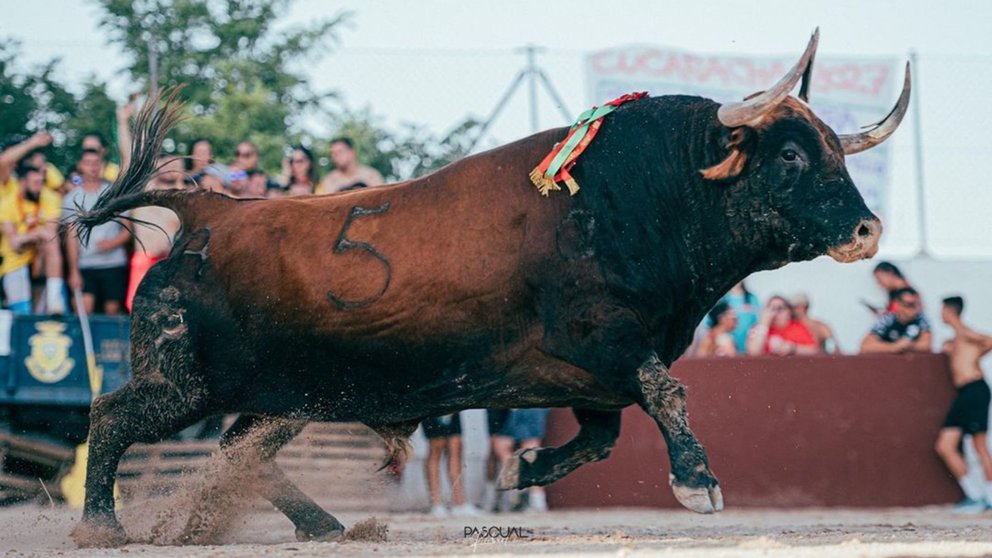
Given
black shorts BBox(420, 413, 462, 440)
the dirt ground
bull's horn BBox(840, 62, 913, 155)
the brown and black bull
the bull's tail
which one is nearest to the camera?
the dirt ground

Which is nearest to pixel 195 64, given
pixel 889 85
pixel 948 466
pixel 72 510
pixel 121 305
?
pixel 121 305

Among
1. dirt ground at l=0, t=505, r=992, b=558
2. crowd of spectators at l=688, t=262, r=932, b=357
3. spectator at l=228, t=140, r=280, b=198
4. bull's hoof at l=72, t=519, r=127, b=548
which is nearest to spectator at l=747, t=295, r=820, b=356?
crowd of spectators at l=688, t=262, r=932, b=357

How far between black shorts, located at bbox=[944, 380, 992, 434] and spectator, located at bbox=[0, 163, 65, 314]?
21.7 ft

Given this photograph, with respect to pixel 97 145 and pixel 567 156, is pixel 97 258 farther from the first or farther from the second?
pixel 567 156

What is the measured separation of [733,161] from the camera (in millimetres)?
6785

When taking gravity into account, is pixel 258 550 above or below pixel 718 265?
below

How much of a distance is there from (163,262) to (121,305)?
3598 mm

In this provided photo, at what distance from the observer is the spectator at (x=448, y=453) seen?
1087cm

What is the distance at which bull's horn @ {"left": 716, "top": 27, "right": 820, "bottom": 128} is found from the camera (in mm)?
6594

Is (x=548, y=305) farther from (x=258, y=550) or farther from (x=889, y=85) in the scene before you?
(x=889, y=85)

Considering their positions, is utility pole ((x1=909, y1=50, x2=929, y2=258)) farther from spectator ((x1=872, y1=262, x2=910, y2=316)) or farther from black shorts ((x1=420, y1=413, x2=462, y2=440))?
black shorts ((x1=420, y1=413, x2=462, y2=440))

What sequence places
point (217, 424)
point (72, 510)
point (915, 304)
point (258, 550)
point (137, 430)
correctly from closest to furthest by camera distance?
point (258, 550), point (137, 430), point (72, 510), point (217, 424), point (915, 304)

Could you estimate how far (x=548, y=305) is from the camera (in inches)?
264

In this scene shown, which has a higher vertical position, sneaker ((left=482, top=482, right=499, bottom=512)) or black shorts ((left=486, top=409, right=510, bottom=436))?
black shorts ((left=486, top=409, right=510, bottom=436))
